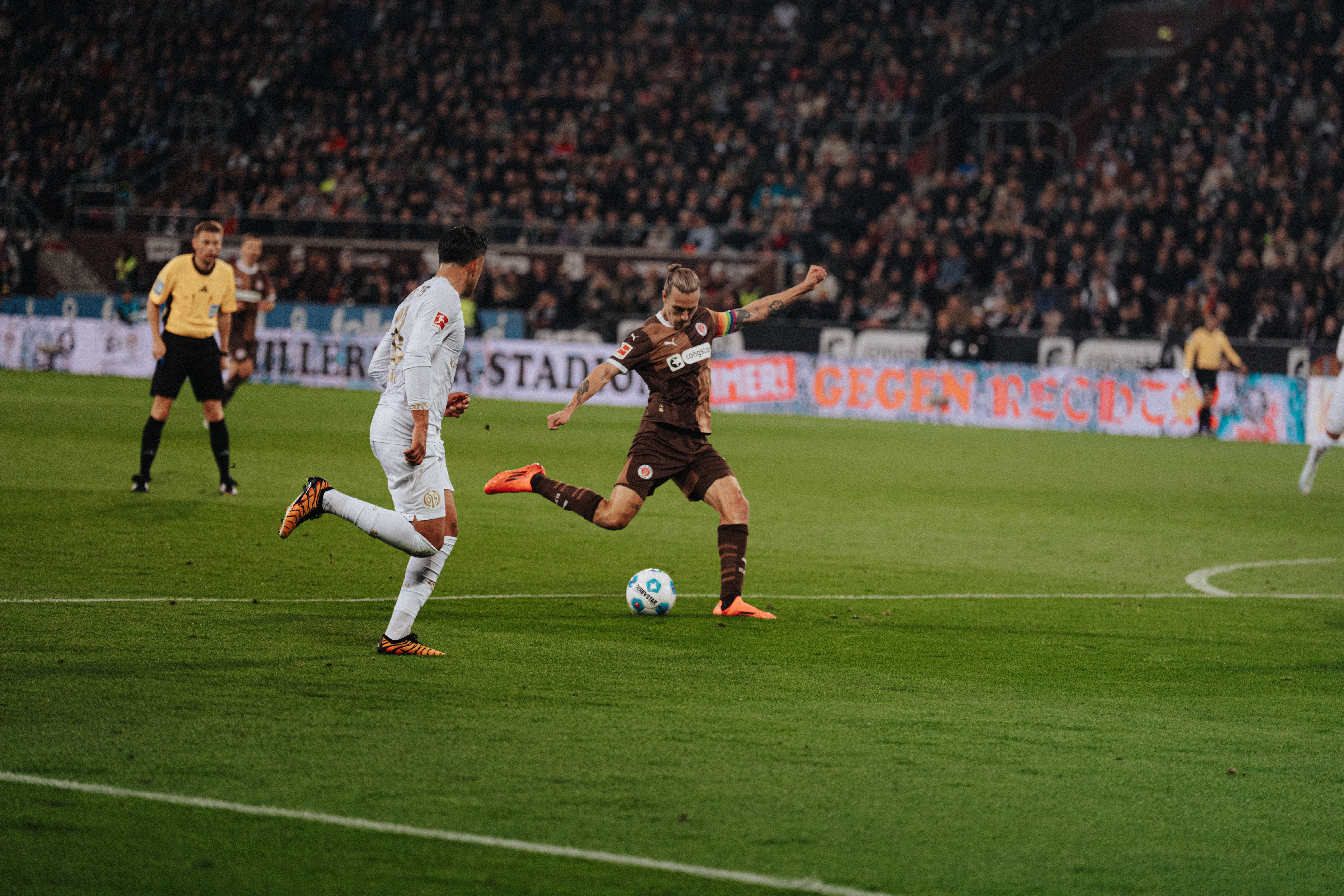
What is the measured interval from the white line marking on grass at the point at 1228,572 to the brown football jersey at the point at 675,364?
4009mm

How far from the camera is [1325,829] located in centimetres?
506

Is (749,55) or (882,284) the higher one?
(749,55)

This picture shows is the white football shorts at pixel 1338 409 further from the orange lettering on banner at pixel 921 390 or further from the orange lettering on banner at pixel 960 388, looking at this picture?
the orange lettering on banner at pixel 921 390

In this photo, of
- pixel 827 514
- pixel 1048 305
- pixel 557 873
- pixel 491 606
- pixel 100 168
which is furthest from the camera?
pixel 100 168

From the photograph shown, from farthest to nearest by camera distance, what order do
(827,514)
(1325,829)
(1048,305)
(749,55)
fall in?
(749,55) < (1048,305) < (827,514) < (1325,829)

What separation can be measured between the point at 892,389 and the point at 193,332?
16.7 meters

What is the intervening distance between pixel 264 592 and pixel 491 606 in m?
1.34

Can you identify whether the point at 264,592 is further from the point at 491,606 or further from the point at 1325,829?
the point at 1325,829

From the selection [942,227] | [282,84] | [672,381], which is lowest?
[672,381]

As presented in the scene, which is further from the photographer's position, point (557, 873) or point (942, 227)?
point (942, 227)

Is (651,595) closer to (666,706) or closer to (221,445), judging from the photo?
(666,706)

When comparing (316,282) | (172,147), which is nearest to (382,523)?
(316,282)

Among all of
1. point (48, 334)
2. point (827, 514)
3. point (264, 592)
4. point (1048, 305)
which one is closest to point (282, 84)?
point (48, 334)

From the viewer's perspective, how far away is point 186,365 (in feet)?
43.2
